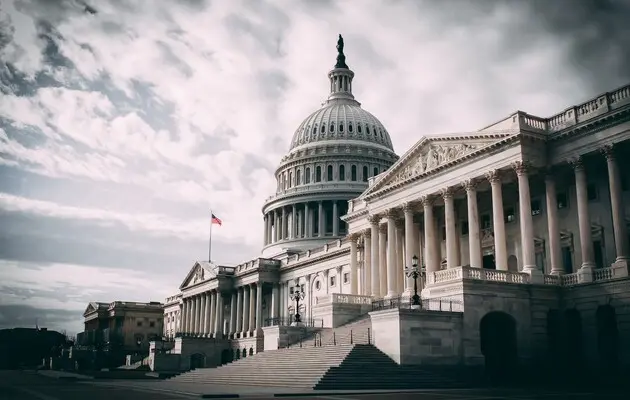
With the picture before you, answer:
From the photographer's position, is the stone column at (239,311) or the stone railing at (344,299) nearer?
the stone railing at (344,299)

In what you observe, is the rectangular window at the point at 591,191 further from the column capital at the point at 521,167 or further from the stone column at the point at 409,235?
the stone column at the point at 409,235

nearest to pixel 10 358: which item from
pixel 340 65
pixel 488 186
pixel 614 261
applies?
pixel 340 65

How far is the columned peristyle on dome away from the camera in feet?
416

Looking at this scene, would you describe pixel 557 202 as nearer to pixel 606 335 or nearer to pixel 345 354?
pixel 606 335

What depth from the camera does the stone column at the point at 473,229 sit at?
51875mm

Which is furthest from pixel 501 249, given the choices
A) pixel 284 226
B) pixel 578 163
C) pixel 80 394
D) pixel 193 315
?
pixel 284 226

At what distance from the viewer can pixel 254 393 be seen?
3381 centimetres

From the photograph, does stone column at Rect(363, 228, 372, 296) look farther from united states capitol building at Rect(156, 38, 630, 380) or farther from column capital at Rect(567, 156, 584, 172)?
column capital at Rect(567, 156, 584, 172)

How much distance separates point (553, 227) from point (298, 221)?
8365cm

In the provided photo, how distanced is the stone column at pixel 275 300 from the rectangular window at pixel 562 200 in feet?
189

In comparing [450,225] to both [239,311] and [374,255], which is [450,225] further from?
[239,311]

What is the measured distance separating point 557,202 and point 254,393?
1197 inches

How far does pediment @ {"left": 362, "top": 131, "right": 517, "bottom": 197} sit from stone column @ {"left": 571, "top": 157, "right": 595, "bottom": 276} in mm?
5312

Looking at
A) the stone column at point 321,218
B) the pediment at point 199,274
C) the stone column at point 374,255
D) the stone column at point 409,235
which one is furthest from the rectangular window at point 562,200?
the stone column at point 321,218
